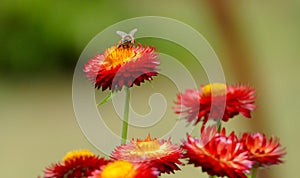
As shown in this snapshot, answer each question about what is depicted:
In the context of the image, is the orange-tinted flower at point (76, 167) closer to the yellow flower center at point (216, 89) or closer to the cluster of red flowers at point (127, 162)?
the cluster of red flowers at point (127, 162)

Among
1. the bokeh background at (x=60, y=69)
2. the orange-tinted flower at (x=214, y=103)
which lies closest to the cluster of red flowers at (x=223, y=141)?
the orange-tinted flower at (x=214, y=103)

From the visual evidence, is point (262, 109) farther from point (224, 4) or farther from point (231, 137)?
point (231, 137)

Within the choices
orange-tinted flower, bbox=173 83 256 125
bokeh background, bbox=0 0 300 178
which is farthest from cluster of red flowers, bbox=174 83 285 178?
bokeh background, bbox=0 0 300 178

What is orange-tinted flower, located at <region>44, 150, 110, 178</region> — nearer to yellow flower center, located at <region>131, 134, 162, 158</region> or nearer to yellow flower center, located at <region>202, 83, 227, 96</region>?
yellow flower center, located at <region>131, 134, 162, 158</region>

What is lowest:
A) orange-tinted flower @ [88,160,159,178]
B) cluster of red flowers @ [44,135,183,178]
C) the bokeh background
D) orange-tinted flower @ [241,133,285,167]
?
orange-tinted flower @ [88,160,159,178]

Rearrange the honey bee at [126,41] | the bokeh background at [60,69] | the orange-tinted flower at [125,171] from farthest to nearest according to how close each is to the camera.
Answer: the bokeh background at [60,69], the honey bee at [126,41], the orange-tinted flower at [125,171]

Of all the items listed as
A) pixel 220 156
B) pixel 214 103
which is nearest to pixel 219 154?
pixel 220 156

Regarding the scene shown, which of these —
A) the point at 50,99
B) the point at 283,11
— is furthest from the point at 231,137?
the point at 283,11

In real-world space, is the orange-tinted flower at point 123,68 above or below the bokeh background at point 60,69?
below
